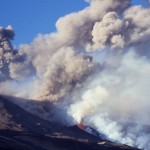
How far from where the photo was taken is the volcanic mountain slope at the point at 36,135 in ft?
239

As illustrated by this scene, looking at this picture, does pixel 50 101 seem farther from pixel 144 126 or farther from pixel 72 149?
pixel 72 149

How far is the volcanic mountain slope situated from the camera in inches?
2864

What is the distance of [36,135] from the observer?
260ft

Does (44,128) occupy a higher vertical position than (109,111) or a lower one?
lower

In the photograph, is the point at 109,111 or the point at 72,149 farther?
the point at 109,111

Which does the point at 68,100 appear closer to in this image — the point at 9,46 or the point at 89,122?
the point at 89,122

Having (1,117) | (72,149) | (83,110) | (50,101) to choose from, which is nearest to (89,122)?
(83,110)

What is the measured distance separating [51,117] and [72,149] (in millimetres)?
34602

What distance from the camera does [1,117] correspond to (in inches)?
3688

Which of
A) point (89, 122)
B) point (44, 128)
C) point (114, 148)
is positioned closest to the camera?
point (114, 148)

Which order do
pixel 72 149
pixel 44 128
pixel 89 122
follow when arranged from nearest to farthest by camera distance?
pixel 72 149
pixel 44 128
pixel 89 122

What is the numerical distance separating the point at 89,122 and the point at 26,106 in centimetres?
1555

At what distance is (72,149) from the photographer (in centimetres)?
7550

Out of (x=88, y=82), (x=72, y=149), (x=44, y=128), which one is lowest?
(x=72, y=149)
